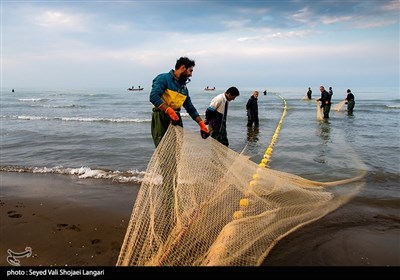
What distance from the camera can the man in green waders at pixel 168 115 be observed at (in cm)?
330

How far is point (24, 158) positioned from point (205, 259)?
7125 millimetres

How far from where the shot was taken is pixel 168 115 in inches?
138

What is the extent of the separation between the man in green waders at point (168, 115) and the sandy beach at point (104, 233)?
69 cm

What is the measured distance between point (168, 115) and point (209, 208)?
1.13 meters

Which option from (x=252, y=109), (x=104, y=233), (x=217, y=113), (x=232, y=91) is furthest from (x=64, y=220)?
(x=252, y=109)

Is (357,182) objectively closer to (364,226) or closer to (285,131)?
(364,226)

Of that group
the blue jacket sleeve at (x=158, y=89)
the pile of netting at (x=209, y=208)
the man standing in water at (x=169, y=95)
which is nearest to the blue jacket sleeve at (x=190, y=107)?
the man standing in water at (x=169, y=95)

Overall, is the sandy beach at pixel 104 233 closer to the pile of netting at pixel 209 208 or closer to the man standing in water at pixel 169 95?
the pile of netting at pixel 209 208

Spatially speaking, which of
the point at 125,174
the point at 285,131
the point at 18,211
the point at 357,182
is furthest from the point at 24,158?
the point at 285,131

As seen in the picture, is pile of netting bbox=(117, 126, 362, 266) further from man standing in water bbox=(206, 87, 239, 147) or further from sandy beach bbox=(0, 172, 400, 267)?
man standing in water bbox=(206, 87, 239, 147)

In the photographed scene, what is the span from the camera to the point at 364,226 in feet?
12.6

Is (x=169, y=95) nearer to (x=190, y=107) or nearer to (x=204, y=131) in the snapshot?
(x=190, y=107)

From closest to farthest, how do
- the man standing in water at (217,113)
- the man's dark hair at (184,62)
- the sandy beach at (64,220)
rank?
the sandy beach at (64,220)
the man's dark hair at (184,62)
the man standing in water at (217,113)

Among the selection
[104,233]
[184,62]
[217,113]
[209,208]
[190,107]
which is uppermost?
[184,62]
